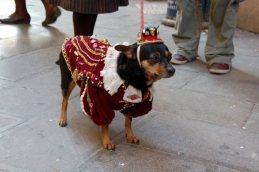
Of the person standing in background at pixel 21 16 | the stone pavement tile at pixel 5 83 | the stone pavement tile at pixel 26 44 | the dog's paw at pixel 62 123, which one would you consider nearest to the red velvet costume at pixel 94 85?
the dog's paw at pixel 62 123

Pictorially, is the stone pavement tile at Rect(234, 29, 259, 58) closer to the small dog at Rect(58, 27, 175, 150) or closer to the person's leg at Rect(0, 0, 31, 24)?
the small dog at Rect(58, 27, 175, 150)

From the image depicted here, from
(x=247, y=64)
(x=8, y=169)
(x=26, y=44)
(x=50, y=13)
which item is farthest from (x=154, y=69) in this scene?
(x=50, y=13)

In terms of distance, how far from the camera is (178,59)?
5.09 m

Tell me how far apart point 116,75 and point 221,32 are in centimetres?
228

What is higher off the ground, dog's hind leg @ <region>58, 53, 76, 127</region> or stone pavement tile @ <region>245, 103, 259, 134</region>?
dog's hind leg @ <region>58, 53, 76, 127</region>

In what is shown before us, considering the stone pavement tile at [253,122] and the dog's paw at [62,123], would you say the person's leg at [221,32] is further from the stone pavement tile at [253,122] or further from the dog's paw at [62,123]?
the dog's paw at [62,123]

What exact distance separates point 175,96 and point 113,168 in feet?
4.69

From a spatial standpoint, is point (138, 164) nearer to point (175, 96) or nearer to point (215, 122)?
point (215, 122)

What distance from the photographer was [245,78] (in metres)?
4.72

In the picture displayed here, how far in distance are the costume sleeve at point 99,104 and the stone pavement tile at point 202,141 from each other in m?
0.39

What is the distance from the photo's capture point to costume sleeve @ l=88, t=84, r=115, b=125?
300 cm

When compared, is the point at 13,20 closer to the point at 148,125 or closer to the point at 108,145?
the point at 148,125

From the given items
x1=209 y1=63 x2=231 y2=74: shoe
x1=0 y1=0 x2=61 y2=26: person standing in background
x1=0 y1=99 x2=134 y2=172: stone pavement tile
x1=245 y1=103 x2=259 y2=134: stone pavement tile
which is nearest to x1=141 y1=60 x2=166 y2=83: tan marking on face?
x1=0 y1=99 x2=134 y2=172: stone pavement tile

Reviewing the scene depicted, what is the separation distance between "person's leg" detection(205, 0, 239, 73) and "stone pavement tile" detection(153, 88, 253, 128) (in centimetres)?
80
